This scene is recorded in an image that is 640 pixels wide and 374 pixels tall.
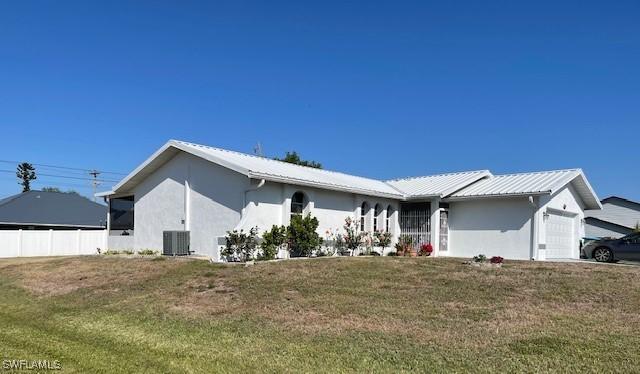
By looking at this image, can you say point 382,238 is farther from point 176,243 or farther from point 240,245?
point 176,243

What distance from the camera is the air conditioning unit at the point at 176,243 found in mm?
17812

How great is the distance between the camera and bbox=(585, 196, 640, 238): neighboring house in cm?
3619

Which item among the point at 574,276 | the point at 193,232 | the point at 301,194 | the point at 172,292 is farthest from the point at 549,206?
the point at 172,292

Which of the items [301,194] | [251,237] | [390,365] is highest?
[301,194]

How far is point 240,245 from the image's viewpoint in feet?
53.9

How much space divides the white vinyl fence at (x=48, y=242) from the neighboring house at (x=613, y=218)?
1316 inches

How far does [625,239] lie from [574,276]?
8.42m

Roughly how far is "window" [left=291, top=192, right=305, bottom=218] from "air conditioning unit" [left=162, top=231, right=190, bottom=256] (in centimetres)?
394

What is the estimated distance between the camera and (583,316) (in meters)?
9.05

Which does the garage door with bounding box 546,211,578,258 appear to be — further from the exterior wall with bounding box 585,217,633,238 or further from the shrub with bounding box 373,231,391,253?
the exterior wall with bounding box 585,217,633,238

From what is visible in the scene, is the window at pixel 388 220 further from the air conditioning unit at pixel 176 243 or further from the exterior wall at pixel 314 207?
the air conditioning unit at pixel 176 243

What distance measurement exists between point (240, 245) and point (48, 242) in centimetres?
1966

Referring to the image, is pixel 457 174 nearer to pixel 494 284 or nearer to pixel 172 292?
pixel 494 284

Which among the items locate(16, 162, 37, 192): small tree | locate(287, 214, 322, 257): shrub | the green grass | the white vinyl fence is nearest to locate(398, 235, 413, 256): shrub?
locate(287, 214, 322, 257): shrub
